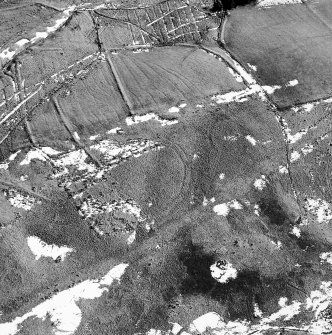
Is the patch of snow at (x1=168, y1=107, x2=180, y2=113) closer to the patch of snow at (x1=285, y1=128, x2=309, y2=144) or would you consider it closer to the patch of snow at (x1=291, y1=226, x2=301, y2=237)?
the patch of snow at (x1=285, y1=128, x2=309, y2=144)

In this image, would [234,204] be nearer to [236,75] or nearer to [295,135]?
[295,135]

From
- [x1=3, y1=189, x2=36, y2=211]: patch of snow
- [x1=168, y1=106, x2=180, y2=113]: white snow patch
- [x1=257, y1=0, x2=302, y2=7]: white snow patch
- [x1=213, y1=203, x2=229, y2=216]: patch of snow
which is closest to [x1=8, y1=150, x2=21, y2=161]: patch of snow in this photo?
[x1=3, y1=189, x2=36, y2=211]: patch of snow

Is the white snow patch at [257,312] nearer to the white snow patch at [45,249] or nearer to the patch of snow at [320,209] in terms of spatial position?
the patch of snow at [320,209]

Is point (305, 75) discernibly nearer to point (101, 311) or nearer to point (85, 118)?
point (85, 118)

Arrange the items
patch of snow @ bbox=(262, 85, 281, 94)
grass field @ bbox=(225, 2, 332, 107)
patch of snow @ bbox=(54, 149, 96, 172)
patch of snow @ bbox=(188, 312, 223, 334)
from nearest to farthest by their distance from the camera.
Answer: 1. patch of snow @ bbox=(188, 312, 223, 334)
2. patch of snow @ bbox=(54, 149, 96, 172)
3. patch of snow @ bbox=(262, 85, 281, 94)
4. grass field @ bbox=(225, 2, 332, 107)

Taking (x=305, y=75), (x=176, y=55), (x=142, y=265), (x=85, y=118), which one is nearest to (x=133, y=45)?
(x=176, y=55)

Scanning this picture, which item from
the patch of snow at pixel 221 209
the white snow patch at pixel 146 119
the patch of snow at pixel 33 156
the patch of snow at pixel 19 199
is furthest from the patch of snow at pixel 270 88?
the patch of snow at pixel 19 199
